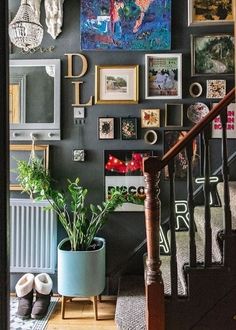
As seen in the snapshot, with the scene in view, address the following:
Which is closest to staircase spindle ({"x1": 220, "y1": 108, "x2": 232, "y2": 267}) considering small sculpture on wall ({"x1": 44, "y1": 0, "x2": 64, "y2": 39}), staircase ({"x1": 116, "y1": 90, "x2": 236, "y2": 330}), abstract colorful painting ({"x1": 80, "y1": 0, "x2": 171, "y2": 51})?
staircase ({"x1": 116, "y1": 90, "x2": 236, "y2": 330})

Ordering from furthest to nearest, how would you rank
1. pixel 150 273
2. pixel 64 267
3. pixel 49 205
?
pixel 49 205
pixel 64 267
pixel 150 273

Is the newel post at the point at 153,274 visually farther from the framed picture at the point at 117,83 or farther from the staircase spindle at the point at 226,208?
the framed picture at the point at 117,83

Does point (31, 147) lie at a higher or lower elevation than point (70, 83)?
lower

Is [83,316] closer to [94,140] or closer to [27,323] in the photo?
[27,323]

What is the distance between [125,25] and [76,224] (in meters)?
1.71

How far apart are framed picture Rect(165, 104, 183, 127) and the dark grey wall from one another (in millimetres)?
48

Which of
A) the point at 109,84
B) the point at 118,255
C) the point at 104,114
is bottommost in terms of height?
the point at 118,255

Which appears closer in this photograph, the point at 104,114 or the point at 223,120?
the point at 223,120

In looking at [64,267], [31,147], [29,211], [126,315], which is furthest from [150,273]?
[31,147]

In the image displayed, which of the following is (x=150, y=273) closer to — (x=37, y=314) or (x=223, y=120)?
(x=223, y=120)

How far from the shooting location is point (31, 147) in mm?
3416

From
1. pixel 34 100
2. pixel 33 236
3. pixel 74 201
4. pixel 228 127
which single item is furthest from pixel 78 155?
pixel 228 127

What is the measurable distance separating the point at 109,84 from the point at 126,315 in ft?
6.10

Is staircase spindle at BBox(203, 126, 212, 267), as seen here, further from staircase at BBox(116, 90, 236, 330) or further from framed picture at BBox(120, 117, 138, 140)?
framed picture at BBox(120, 117, 138, 140)
